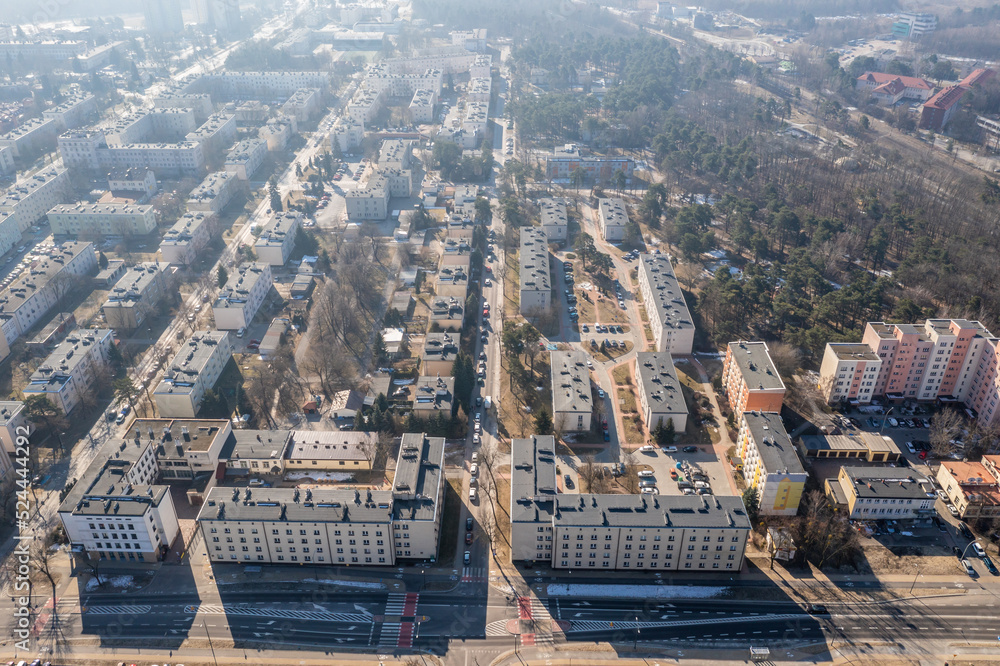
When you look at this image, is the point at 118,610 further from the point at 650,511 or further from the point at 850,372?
the point at 850,372

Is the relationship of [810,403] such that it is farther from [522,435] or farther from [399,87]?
[399,87]

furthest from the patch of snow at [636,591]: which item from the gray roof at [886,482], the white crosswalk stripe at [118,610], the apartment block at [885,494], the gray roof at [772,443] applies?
the white crosswalk stripe at [118,610]

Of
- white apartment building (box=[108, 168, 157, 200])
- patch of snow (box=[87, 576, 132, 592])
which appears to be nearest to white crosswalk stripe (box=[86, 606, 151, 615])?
patch of snow (box=[87, 576, 132, 592])

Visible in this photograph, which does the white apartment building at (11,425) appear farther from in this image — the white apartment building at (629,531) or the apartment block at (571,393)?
the apartment block at (571,393)

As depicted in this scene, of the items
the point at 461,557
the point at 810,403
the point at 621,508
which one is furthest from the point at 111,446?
the point at 810,403

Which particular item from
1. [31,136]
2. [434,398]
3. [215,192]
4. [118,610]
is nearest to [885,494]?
[434,398]

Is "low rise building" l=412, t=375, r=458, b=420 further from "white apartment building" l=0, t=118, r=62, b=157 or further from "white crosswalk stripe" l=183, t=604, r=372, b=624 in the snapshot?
"white apartment building" l=0, t=118, r=62, b=157
